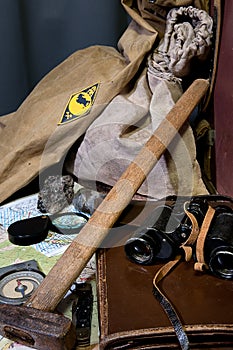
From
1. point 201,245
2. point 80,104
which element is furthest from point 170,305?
point 80,104

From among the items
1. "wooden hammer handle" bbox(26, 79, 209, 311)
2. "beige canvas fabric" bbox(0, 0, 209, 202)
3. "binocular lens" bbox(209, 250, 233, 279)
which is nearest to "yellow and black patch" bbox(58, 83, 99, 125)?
"beige canvas fabric" bbox(0, 0, 209, 202)

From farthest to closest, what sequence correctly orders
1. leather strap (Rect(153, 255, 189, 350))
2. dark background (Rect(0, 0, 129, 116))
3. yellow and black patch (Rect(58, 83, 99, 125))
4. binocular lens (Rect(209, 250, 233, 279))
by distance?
dark background (Rect(0, 0, 129, 116))
yellow and black patch (Rect(58, 83, 99, 125))
binocular lens (Rect(209, 250, 233, 279))
leather strap (Rect(153, 255, 189, 350))

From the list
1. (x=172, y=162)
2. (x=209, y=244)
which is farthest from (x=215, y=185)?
(x=209, y=244)

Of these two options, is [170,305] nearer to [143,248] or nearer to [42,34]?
[143,248]

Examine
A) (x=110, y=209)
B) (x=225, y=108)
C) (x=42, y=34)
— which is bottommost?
(x=110, y=209)

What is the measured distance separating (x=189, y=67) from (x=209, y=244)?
48cm

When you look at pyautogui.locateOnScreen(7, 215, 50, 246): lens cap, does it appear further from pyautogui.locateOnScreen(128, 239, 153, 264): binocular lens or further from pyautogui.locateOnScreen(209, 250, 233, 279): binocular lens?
pyautogui.locateOnScreen(209, 250, 233, 279): binocular lens

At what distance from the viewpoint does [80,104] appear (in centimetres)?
117

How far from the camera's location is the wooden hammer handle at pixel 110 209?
2.52 feet

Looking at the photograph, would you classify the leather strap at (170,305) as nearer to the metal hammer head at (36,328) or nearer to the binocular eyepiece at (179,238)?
the binocular eyepiece at (179,238)

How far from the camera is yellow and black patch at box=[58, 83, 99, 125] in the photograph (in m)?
1.15

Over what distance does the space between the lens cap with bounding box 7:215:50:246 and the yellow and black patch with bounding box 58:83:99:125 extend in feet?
0.82

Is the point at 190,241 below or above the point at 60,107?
below

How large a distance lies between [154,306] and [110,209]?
0.74 feet
